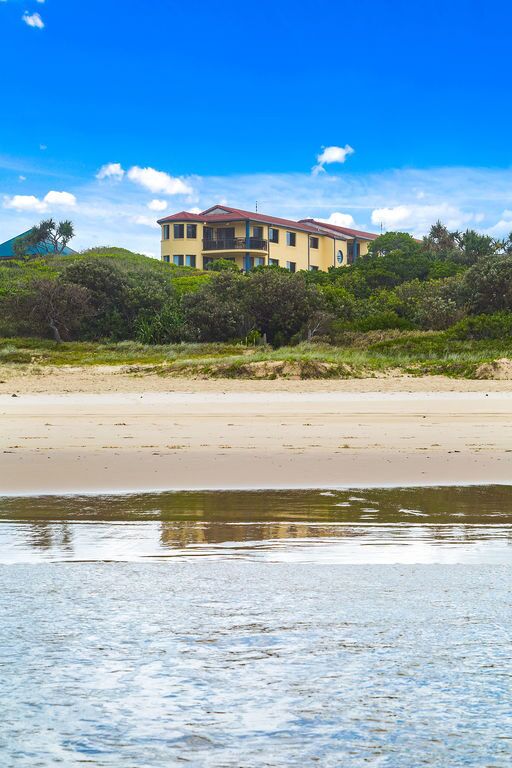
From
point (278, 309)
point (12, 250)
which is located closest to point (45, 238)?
point (12, 250)

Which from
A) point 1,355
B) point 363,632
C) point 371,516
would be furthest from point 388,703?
point 1,355

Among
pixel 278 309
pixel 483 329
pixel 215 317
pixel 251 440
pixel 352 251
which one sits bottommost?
pixel 251 440

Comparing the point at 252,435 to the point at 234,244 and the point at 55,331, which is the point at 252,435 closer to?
the point at 55,331

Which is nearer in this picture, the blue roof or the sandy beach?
the sandy beach

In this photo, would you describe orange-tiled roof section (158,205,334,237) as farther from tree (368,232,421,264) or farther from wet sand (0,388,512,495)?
wet sand (0,388,512,495)

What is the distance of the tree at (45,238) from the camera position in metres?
82.8

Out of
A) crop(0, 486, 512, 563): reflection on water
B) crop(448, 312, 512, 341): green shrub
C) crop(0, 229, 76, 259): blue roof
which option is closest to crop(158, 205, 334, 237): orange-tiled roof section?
crop(0, 229, 76, 259): blue roof

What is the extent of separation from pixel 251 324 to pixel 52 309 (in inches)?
350

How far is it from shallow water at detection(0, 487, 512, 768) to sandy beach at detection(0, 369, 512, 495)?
3.06 meters

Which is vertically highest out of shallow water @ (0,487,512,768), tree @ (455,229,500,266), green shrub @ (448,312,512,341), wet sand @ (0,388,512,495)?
tree @ (455,229,500,266)

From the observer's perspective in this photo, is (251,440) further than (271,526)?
Yes

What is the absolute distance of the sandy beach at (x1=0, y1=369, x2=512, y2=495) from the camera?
10.5 meters

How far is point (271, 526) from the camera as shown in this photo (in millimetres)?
7398

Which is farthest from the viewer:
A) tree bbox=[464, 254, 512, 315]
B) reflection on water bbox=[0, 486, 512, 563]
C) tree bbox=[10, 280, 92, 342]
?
tree bbox=[10, 280, 92, 342]
